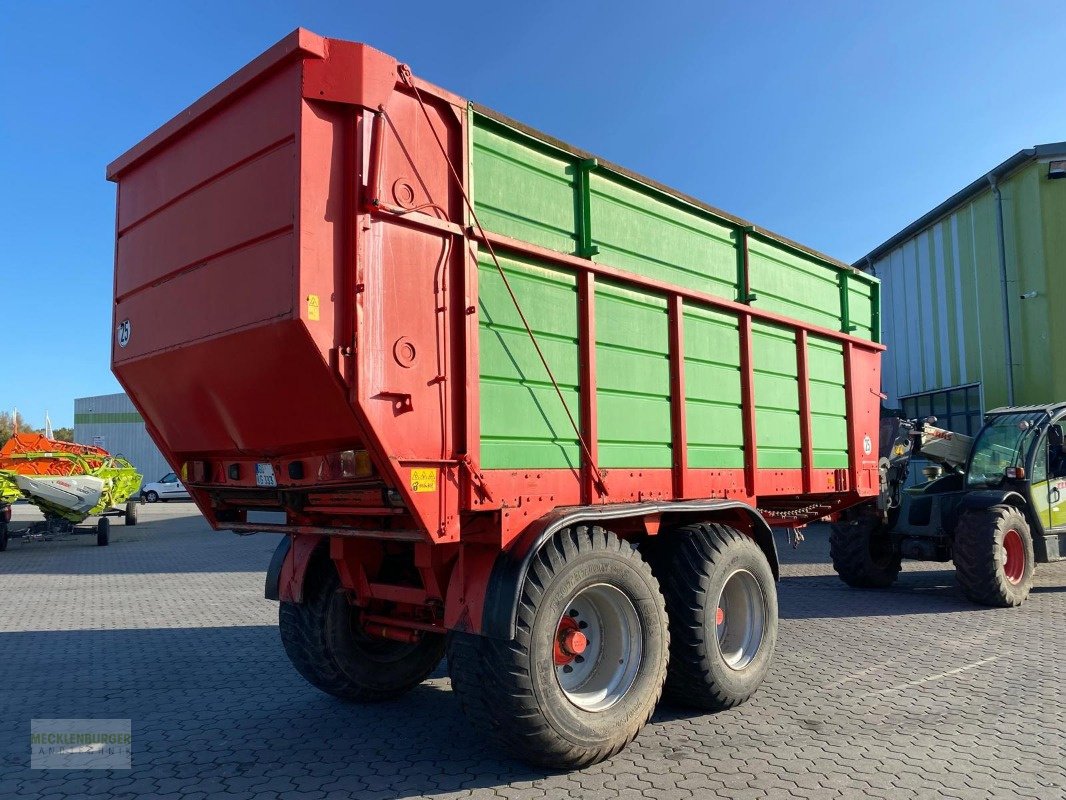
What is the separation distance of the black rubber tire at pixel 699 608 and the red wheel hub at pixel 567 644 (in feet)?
2.82

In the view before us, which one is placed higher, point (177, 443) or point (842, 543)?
point (177, 443)

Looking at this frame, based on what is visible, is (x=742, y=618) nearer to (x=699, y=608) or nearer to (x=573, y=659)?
(x=699, y=608)

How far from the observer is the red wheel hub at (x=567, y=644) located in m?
4.18

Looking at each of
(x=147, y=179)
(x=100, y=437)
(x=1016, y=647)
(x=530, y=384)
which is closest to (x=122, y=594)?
(x=147, y=179)

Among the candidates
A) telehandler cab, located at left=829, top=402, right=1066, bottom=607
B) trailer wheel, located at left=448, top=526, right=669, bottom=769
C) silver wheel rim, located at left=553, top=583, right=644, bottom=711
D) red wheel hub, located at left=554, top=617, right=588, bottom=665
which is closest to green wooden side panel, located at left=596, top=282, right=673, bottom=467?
trailer wheel, located at left=448, top=526, right=669, bottom=769

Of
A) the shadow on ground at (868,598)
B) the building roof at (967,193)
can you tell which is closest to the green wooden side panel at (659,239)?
the shadow on ground at (868,598)

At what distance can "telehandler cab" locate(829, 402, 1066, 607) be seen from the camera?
8578 millimetres

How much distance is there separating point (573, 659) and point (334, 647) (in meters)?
1.69

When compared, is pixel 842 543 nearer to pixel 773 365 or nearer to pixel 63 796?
pixel 773 365

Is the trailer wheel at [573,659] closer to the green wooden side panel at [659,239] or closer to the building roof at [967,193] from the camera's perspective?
the green wooden side panel at [659,239]

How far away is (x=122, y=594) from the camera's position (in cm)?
1070

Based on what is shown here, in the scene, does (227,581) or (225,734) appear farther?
(227,581)

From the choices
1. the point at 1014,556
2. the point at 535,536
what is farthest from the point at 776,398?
the point at 1014,556

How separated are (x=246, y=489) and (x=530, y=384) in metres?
1.83
